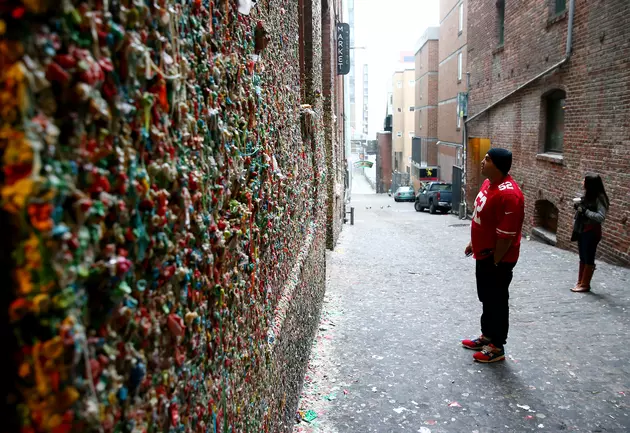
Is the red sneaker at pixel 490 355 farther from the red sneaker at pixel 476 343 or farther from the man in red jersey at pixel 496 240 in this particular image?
the red sneaker at pixel 476 343

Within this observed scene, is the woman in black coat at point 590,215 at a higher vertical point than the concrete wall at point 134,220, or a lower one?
lower

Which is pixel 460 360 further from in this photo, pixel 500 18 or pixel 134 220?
pixel 500 18

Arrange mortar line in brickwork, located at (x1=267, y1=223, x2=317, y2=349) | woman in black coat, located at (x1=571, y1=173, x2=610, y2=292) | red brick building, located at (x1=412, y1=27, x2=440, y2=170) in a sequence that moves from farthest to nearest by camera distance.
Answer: red brick building, located at (x1=412, y1=27, x2=440, y2=170), woman in black coat, located at (x1=571, y1=173, x2=610, y2=292), mortar line in brickwork, located at (x1=267, y1=223, x2=317, y2=349)

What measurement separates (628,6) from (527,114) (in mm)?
5331

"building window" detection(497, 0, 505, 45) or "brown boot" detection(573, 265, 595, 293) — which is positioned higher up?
"building window" detection(497, 0, 505, 45)

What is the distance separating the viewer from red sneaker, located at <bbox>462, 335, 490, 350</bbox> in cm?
515

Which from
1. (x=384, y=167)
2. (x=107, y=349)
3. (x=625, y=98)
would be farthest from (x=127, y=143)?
(x=384, y=167)

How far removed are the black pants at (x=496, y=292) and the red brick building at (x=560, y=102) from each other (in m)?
5.34

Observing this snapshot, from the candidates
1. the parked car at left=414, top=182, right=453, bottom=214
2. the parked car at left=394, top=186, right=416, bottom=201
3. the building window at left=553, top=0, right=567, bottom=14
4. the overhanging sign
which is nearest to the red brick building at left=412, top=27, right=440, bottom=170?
the parked car at left=394, top=186, right=416, bottom=201

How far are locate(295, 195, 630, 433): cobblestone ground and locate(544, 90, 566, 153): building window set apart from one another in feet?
15.4

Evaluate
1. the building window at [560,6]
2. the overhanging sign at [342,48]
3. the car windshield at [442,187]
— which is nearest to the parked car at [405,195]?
the car windshield at [442,187]

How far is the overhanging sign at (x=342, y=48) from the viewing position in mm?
18480

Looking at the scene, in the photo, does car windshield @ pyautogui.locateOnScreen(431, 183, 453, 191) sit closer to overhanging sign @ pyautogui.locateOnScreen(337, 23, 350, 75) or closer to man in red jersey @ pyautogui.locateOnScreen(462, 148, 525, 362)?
overhanging sign @ pyautogui.locateOnScreen(337, 23, 350, 75)

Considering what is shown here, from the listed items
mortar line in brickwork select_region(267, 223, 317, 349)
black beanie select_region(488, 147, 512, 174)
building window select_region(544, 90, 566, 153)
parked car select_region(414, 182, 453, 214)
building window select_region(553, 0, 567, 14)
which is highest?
building window select_region(553, 0, 567, 14)
